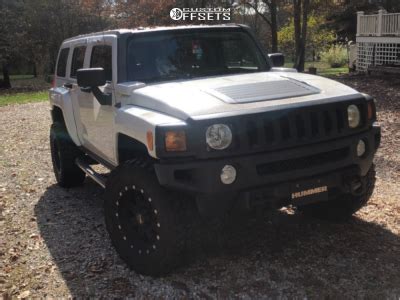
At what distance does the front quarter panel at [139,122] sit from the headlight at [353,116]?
4.52 feet

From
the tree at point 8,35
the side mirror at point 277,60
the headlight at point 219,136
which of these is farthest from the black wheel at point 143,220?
the tree at point 8,35

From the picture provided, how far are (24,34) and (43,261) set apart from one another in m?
29.1

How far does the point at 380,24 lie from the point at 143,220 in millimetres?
17920

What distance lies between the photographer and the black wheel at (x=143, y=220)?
3.54 meters

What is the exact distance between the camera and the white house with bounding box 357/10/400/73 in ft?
59.7

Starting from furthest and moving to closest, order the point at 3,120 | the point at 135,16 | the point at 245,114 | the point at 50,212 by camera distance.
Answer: the point at 135,16 → the point at 3,120 → the point at 50,212 → the point at 245,114

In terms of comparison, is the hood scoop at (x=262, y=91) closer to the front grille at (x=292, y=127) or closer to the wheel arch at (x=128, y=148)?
the front grille at (x=292, y=127)

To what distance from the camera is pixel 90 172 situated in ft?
17.4

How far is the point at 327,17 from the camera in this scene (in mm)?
33594

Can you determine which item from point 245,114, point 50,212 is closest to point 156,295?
point 245,114

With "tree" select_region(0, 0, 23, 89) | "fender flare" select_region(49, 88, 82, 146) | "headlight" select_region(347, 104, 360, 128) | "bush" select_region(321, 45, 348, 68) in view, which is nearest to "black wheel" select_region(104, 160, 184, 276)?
"headlight" select_region(347, 104, 360, 128)

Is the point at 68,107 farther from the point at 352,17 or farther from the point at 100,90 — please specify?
the point at 352,17

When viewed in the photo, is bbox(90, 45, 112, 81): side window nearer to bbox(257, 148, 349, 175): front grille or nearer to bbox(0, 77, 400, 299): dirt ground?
bbox(0, 77, 400, 299): dirt ground

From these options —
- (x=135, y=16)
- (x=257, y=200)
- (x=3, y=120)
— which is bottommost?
(x=3, y=120)
